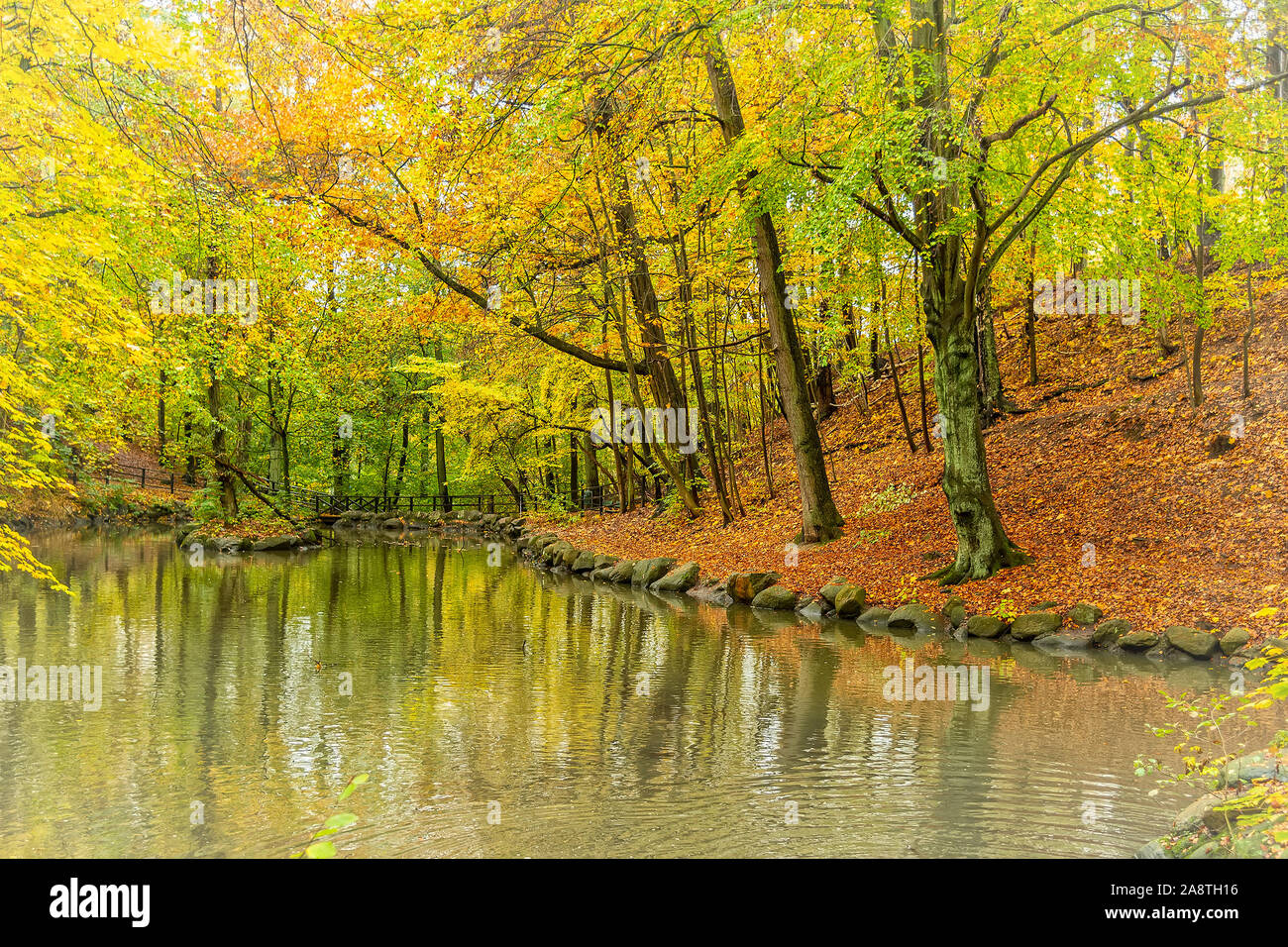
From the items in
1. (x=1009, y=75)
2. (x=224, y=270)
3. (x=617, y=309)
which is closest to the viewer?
(x=1009, y=75)

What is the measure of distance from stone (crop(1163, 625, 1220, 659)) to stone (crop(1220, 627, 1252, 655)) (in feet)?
0.24

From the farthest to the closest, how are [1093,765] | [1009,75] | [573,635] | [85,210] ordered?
[573,635] → [1009,75] → [85,210] → [1093,765]

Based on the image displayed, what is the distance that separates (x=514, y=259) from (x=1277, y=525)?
12.0 m

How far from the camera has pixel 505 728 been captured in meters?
7.09

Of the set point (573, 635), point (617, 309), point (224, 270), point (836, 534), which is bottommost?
point (573, 635)

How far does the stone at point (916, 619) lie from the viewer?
36.8 ft

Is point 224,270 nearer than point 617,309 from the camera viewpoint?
No
